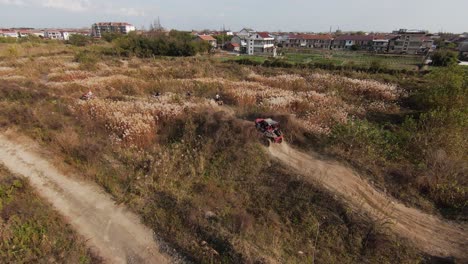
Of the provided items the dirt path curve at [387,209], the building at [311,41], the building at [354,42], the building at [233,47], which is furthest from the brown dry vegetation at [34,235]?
the building at [311,41]

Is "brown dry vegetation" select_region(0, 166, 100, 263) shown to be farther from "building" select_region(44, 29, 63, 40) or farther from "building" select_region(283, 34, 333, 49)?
"building" select_region(44, 29, 63, 40)

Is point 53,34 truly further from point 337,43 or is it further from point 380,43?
point 380,43

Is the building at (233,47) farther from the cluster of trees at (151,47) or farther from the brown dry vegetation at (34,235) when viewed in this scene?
the brown dry vegetation at (34,235)

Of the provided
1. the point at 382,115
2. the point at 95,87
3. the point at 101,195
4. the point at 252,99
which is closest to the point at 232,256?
the point at 101,195

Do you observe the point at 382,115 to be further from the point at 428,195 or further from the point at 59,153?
the point at 59,153

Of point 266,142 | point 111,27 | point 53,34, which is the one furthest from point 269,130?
point 53,34

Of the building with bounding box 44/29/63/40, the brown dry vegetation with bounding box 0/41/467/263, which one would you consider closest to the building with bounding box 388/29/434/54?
the brown dry vegetation with bounding box 0/41/467/263
